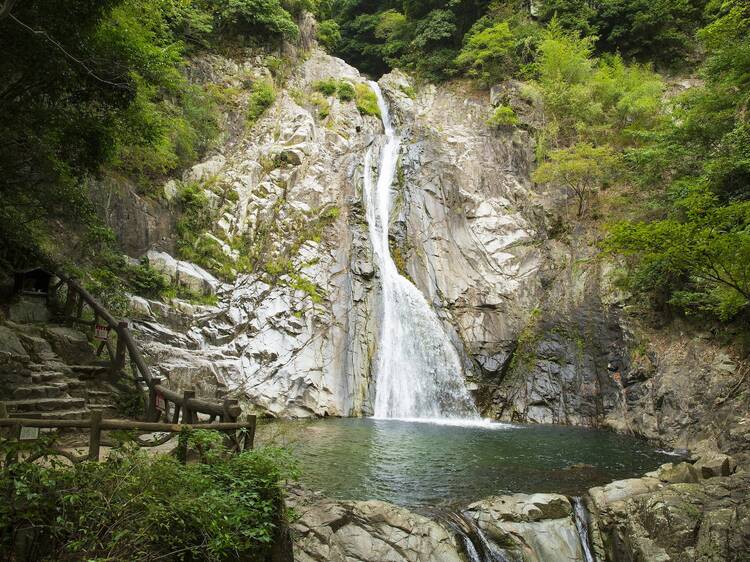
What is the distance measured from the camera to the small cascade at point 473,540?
5.81m

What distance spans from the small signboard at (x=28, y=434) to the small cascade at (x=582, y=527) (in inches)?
264

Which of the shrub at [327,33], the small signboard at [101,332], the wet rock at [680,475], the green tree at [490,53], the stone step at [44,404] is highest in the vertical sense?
the shrub at [327,33]

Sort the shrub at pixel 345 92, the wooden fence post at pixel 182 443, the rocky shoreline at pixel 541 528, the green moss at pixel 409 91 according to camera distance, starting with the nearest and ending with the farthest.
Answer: the wooden fence post at pixel 182 443
the rocky shoreline at pixel 541 528
the shrub at pixel 345 92
the green moss at pixel 409 91

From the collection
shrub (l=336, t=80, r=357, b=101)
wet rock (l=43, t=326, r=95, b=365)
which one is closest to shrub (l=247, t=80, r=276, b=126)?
shrub (l=336, t=80, r=357, b=101)

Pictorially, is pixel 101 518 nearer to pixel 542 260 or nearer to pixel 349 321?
pixel 349 321

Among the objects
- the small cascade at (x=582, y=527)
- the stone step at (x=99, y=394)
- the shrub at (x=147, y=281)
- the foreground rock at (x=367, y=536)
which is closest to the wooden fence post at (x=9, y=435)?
the foreground rock at (x=367, y=536)

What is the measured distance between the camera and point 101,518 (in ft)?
12.3

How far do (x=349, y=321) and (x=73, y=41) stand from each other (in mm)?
10983

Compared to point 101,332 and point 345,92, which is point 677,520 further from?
point 345,92

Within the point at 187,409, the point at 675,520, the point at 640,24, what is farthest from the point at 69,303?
the point at 640,24

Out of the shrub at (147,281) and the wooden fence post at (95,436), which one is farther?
the shrub at (147,281)

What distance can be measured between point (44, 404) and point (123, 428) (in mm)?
3917

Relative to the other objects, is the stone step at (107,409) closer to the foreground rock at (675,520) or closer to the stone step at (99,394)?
the stone step at (99,394)

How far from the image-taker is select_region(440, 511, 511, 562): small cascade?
581cm
